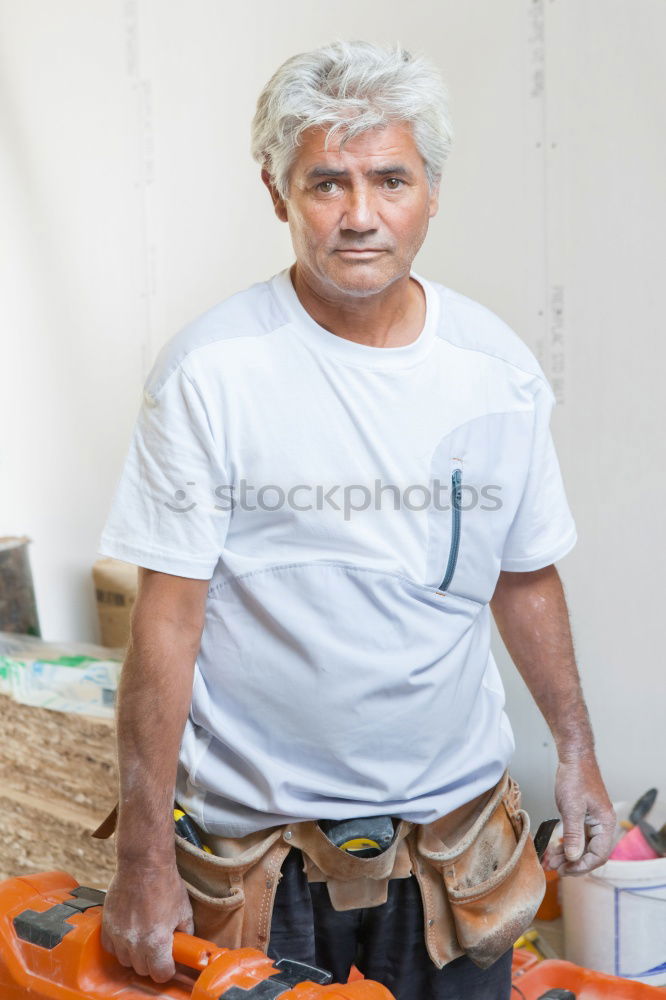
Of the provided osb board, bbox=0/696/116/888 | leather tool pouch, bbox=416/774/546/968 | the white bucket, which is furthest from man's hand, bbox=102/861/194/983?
osb board, bbox=0/696/116/888

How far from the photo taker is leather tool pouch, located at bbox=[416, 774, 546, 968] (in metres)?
1.41

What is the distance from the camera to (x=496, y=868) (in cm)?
147

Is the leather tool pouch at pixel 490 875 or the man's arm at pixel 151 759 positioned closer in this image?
the man's arm at pixel 151 759

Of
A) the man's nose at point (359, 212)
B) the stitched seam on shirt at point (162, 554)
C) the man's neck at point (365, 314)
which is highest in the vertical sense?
the man's nose at point (359, 212)

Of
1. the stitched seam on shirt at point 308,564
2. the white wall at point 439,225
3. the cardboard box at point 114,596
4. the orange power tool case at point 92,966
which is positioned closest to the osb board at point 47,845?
the cardboard box at point 114,596

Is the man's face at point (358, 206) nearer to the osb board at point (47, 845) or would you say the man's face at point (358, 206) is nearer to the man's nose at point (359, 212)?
the man's nose at point (359, 212)

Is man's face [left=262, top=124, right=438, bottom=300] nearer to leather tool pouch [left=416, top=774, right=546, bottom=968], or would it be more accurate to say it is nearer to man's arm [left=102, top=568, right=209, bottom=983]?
man's arm [left=102, top=568, right=209, bottom=983]

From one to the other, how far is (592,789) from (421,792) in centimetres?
32

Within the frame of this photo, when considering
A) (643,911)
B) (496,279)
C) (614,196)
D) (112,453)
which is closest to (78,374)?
(112,453)

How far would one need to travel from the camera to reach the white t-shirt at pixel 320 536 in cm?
128

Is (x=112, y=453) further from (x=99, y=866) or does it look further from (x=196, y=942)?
(x=196, y=942)

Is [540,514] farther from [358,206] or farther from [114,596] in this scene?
[114,596]

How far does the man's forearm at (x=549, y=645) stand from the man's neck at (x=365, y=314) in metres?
0.42

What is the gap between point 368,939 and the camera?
1.44m
